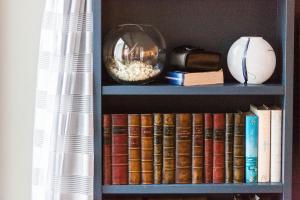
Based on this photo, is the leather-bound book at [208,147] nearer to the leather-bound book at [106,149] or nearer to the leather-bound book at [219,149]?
the leather-bound book at [219,149]

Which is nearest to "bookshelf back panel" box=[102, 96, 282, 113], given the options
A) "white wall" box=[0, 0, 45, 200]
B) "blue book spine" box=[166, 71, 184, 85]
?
"blue book spine" box=[166, 71, 184, 85]

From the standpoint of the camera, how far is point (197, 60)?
184 cm

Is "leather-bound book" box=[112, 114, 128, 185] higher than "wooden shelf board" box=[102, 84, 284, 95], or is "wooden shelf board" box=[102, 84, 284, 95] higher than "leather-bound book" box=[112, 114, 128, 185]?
"wooden shelf board" box=[102, 84, 284, 95]

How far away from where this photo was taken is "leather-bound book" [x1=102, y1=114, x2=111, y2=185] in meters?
1.84

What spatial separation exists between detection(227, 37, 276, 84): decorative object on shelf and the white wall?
2.40 feet

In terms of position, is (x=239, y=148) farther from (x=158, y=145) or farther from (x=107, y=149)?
(x=107, y=149)

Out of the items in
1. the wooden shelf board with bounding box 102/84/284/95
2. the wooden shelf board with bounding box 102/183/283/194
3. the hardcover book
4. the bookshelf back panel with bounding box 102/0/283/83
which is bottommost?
the wooden shelf board with bounding box 102/183/283/194

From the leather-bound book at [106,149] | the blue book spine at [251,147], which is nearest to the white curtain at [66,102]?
the leather-bound book at [106,149]

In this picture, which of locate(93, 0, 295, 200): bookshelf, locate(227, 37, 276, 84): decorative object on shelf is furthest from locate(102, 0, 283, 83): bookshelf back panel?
locate(227, 37, 276, 84): decorative object on shelf

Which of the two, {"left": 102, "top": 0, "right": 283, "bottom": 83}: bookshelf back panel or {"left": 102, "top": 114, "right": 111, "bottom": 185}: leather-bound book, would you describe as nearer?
{"left": 102, "top": 114, "right": 111, "bottom": 185}: leather-bound book

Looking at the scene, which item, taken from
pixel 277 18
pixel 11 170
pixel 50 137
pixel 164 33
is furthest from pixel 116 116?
pixel 277 18

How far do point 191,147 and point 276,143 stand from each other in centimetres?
28

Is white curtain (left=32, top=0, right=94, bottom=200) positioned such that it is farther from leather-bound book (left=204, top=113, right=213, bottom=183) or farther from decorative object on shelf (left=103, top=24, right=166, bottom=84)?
leather-bound book (left=204, top=113, right=213, bottom=183)

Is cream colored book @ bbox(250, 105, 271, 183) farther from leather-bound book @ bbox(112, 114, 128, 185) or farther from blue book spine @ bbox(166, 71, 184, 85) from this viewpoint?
leather-bound book @ bbox(112, 114, 128, 185)
